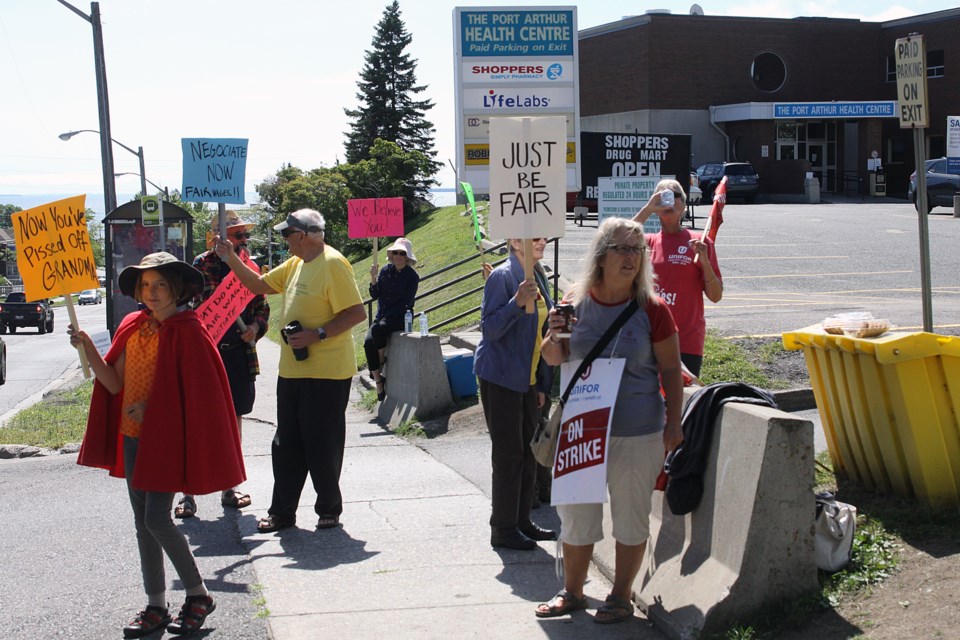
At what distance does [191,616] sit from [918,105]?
5.27 metres

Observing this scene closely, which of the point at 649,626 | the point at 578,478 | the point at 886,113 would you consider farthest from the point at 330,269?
the point at 886,113

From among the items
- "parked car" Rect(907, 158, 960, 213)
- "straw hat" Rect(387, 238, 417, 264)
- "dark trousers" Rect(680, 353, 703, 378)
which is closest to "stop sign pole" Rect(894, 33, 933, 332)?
"dark trousers" Rect(680, 353, 703, 378)

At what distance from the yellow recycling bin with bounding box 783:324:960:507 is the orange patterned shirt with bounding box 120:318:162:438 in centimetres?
351

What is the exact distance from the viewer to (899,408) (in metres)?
5.22

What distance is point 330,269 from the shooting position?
652 centimetres

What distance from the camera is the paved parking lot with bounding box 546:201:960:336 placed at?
1295 cm

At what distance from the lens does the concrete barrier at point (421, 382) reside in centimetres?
1044

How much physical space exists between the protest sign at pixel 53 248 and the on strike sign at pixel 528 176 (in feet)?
7.54

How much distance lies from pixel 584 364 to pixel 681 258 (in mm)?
1904

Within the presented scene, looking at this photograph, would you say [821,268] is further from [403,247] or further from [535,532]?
[535,532]

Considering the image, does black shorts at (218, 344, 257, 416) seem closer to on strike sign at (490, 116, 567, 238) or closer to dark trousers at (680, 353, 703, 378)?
on strike sign at (490, 116, 567, 238)

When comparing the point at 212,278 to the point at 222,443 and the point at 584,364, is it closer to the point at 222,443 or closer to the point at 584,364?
the point at 222,443

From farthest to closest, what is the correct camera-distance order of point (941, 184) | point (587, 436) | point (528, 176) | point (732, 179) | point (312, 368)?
point (732, 179) → point (941, 184) → point (312, 368) → point (528, 176) → point (587, 436)

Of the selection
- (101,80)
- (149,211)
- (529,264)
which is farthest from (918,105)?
(101,80)
